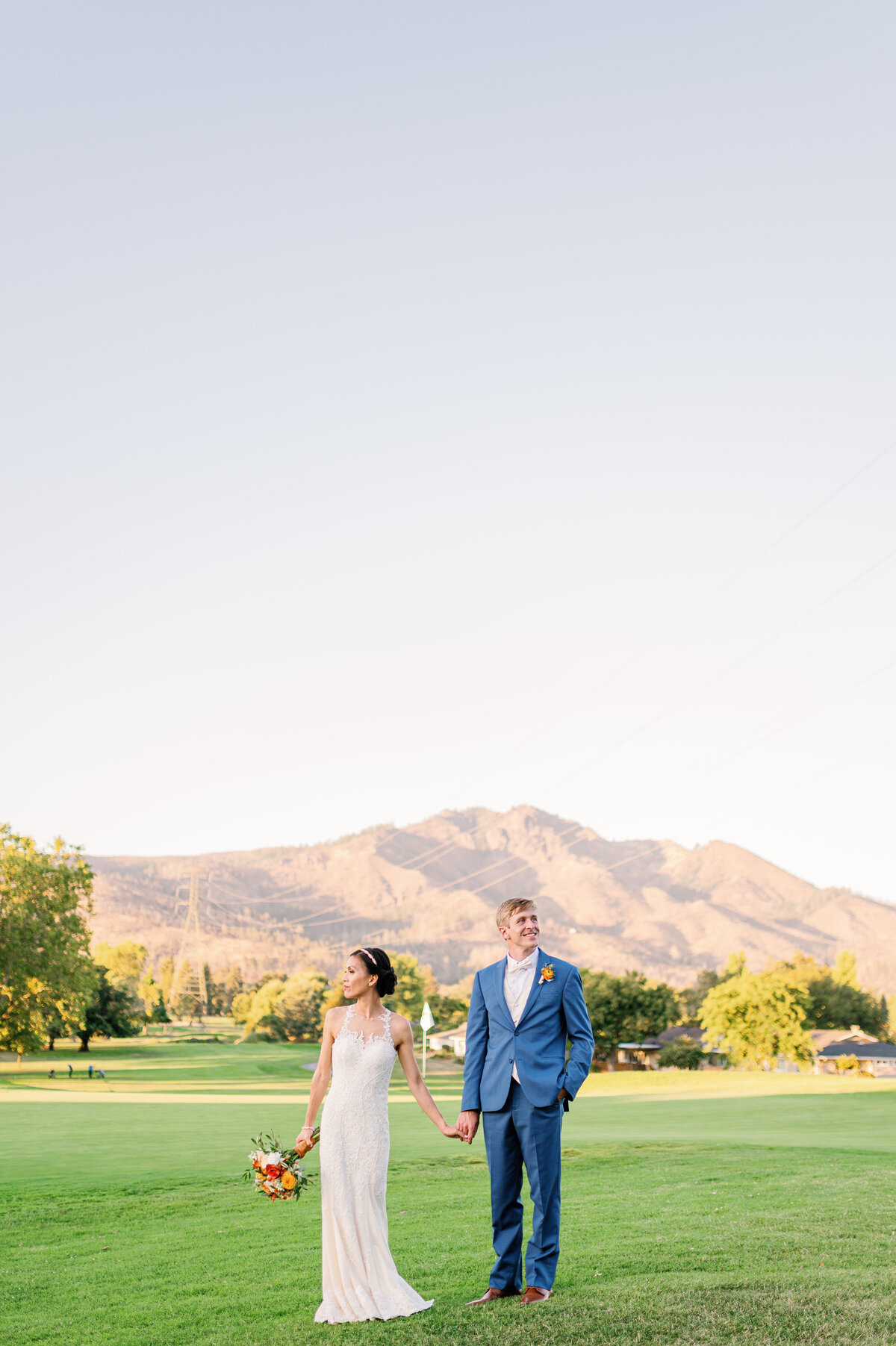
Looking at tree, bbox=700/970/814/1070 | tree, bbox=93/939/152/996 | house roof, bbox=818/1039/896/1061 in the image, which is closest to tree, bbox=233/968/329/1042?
tree, bbox=93/939/152/996

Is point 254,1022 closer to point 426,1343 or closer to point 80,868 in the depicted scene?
point 80,868

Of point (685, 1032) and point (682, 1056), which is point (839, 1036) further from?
point (682, 1056)

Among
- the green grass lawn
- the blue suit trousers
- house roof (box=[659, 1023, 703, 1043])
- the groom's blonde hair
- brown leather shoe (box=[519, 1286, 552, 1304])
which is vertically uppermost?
the groom's blonde hair

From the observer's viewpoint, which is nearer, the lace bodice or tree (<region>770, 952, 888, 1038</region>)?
the lace bodice

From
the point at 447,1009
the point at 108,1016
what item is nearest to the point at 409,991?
the point at 447,1009

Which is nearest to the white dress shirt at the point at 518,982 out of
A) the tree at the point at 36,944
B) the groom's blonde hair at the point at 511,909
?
the groom's blonde hair at the point at 511,909

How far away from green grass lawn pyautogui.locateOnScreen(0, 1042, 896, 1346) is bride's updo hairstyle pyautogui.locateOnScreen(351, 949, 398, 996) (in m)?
1.97

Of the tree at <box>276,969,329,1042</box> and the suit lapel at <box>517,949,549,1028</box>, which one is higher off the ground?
the suit lapel at <box>517,949,549,1028</box>

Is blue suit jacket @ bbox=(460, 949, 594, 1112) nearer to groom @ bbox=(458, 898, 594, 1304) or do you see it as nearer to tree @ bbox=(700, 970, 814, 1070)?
groom @ bbox=(458, 898, 594, 1304)

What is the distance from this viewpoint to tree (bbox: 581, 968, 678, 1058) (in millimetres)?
92562

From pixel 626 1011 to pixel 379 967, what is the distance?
9193 cm

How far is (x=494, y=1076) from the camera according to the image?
713 centimetres

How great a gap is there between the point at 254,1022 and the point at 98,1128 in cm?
9619

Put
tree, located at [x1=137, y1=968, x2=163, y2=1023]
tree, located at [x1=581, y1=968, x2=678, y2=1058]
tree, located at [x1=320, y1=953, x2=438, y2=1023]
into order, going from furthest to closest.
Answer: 1. tree, located at [x1=137, y1=968, x2=163, y2=1023]
2. tree, located at [x1=320, y1=953, x2=438, y2=1023]
3. tree, located at [x1=581, y1=968, x2=678, y2=1058]
